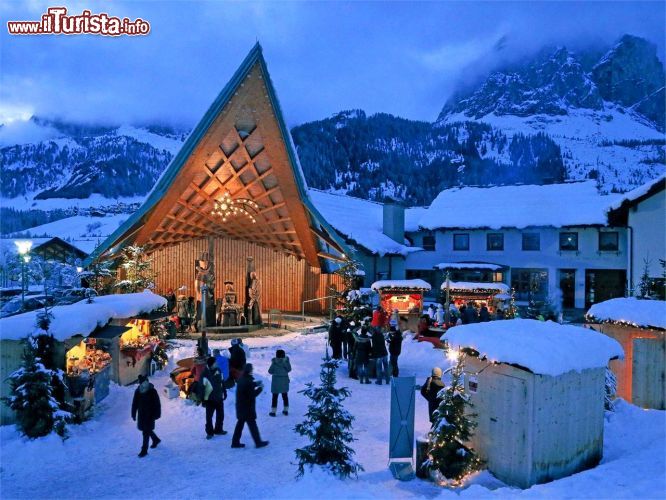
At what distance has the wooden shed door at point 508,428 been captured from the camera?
7207 millimetres

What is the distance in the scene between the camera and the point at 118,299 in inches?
527

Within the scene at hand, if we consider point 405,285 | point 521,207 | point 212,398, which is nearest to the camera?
point 212,398

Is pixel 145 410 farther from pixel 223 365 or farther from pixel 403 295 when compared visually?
pixel 403 295

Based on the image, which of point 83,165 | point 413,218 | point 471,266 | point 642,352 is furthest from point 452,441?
point 83,165

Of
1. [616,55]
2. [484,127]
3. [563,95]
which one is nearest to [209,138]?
[484,127]

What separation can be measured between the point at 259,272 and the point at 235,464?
22323 mm

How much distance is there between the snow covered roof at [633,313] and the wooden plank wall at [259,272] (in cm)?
1727

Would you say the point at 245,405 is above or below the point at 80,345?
below

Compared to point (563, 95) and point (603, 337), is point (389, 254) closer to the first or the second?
point (603, 337)

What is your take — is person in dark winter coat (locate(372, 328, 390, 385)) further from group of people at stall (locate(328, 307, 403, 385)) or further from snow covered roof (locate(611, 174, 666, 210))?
snow covered roof (locate(611, 174, 666, 210))

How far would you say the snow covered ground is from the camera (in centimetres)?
694

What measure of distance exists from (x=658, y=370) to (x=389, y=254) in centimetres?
2088

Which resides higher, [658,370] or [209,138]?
[209,138]

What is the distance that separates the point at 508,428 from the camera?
7391 mm
